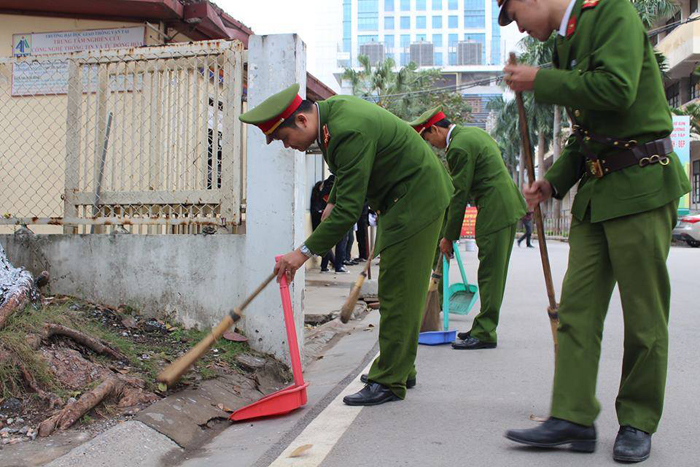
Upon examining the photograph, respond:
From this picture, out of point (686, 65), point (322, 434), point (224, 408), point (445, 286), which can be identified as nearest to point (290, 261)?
point (322, 434)

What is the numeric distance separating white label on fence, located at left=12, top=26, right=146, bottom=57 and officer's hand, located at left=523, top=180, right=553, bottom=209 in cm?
629

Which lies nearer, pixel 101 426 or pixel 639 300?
pixel 639 300

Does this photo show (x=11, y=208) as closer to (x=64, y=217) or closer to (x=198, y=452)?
(x=64, y=217)

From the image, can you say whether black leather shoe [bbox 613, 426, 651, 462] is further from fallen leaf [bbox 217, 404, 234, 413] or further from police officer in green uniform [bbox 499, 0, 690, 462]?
fallen leaf [bbox 217, 404, 234, 413]

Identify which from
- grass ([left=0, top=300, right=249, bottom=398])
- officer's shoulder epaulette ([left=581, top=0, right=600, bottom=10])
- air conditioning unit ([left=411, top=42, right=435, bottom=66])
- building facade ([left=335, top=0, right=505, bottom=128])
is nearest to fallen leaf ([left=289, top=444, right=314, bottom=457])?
grass ([left=0, top=300, right=249, bottom=398])

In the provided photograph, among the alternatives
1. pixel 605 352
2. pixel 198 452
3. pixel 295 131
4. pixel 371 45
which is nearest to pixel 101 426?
pixel 198 452

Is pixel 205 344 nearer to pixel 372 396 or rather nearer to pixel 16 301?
pixel 372 396

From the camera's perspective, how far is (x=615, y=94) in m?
2.70

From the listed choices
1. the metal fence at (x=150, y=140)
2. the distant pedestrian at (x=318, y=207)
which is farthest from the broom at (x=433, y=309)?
the distant pedestrian at (x=318, y=207)

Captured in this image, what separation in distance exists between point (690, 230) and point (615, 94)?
23836 millimetres

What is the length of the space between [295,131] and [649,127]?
1.70 m

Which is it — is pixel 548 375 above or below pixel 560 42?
below

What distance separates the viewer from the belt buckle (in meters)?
2.96

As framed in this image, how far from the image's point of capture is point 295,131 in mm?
3648
